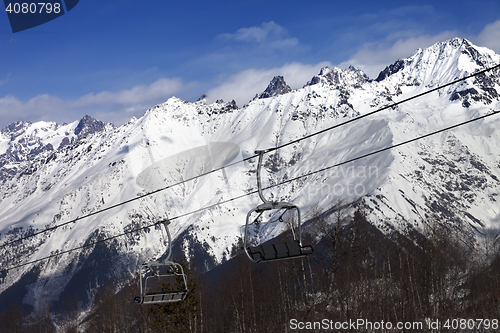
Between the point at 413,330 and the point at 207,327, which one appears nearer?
the point at 413,330

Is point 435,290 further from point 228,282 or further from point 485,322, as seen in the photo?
point 228,282

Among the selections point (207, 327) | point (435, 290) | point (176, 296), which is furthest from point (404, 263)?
point (176, 296)

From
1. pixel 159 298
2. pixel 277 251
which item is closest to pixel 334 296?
pixel 159 298

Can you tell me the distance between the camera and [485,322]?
46.2 meters

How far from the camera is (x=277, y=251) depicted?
573 inches

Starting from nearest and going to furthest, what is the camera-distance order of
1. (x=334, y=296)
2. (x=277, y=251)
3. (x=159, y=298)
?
(x=277, y=251) → (x=159, y=298) → (x=334, y=296)

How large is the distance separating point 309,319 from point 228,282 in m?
21.8

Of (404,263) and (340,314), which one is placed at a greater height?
(404,263)

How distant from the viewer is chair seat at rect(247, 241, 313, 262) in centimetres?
1426

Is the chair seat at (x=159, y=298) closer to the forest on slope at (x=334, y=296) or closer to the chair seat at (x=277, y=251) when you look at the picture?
the chair seat at (x=277, y=251)

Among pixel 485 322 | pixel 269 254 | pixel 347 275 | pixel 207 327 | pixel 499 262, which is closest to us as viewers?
pixel 269 254

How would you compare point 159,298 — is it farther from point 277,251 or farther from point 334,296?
point 334,296

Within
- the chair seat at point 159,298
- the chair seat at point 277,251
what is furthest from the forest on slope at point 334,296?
the chair seat at point 277,251

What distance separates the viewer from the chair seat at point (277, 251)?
46.8 feet
